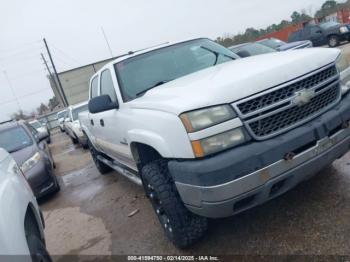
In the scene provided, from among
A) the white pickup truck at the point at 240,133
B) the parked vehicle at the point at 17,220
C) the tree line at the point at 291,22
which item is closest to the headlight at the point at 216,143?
the white pickup truck at the point at 240,133

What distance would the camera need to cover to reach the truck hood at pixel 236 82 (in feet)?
8.96

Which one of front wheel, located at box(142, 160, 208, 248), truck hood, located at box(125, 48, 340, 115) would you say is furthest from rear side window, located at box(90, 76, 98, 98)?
front wheel, located at box(142, 160, 208, 248)

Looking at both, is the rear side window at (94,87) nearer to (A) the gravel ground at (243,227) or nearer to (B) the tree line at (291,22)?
(A) the gravel ground at (243,227)

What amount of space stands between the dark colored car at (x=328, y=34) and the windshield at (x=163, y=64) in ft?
55.8

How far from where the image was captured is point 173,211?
122 inches

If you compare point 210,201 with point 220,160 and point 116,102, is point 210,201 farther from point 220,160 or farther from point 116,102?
point 116,102

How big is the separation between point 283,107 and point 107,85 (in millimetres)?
2630

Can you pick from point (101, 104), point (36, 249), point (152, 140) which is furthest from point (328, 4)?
point (36, 249)

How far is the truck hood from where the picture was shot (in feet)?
8.96

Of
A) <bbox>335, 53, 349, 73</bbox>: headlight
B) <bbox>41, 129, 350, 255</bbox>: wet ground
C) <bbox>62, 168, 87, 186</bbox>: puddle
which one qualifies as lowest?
<bbox>62, 168, 87, 186</bbox>: puddle

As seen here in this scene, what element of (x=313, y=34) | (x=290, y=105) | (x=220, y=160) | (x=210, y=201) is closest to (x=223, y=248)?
(x=210, y=201)

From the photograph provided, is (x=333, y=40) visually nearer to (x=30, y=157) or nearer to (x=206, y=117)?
(x=30, y=157)

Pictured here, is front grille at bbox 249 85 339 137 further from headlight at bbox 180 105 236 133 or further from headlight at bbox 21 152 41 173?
headlight at bbox 21 152 41 173

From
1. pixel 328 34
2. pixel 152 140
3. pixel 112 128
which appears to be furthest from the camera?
pixel 328 34
